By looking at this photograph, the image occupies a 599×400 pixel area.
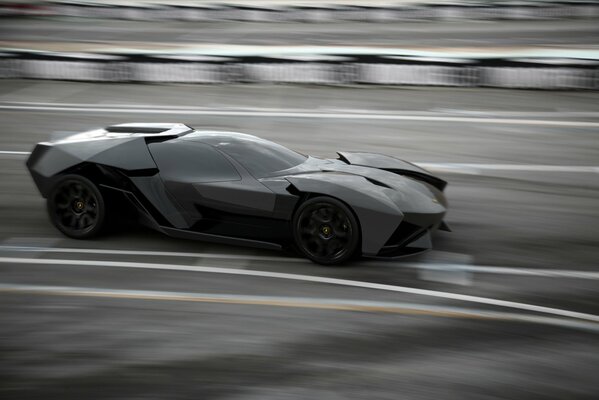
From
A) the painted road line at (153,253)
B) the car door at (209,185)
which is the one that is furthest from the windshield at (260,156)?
the painted road line at (153,253)

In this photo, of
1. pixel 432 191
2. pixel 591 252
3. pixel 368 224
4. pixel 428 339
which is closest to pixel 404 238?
pixel 368 224

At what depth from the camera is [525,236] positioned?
9242 mm

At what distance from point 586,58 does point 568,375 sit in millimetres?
13704

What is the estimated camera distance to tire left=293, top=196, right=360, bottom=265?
7.77 meters

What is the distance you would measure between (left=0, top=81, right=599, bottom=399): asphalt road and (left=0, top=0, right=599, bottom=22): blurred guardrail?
1925cm

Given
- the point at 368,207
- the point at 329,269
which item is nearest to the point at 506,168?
the point at 368,207

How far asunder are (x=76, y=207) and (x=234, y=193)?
1.82 metres

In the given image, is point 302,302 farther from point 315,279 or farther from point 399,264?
point 399,264

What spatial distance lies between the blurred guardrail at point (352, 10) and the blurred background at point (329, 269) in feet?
34.9

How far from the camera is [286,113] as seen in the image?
16125 millimetres

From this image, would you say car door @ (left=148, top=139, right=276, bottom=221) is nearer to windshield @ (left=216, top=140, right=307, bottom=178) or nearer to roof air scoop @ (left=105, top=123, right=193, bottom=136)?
windshield @ (left=216, top=140, right=307, bottom=178)

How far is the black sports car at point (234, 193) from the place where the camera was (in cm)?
784

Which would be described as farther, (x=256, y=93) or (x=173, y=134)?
(x=256, y=93)

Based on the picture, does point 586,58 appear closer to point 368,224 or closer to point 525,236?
point 525,236
